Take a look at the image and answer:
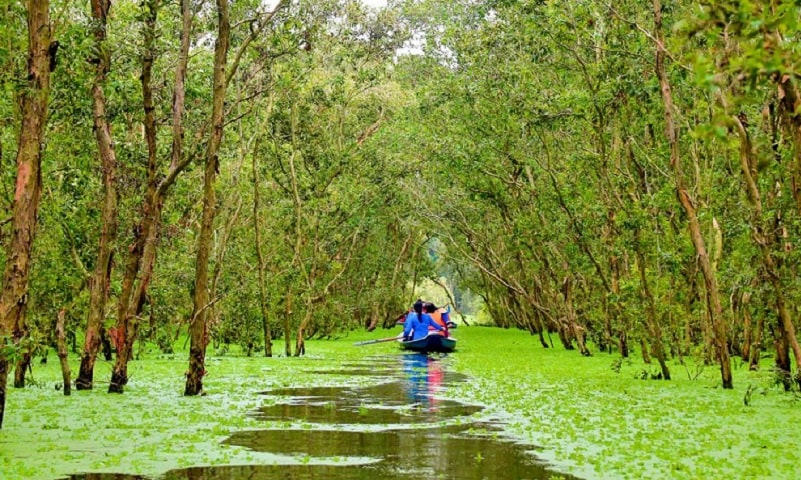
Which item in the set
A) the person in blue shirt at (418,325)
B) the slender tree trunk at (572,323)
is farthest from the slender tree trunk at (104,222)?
the person in blue shirt at (418,325)

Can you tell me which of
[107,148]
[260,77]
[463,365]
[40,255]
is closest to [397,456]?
[107,148]

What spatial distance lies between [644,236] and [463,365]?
8614 millimetres

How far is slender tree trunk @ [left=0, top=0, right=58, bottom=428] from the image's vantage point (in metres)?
10.4

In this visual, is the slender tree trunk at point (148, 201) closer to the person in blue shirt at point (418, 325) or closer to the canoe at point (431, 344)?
the canoe at point (431, 344)

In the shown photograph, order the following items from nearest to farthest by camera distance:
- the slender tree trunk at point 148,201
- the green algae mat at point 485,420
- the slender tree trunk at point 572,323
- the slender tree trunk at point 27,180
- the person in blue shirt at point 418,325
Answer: the green algae mat at point 485,420, the slender tree trunk at point 27,180, the slender tree trunk at point 148,201, the slender tree trunk at point 572,323, the person in blue shirt at point 418,325

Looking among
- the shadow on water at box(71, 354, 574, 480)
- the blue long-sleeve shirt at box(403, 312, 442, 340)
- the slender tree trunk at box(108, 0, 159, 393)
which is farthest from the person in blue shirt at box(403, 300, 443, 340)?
the slender tree trunk at box(108, 0, 159, 393)

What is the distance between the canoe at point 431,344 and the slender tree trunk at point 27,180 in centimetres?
2503

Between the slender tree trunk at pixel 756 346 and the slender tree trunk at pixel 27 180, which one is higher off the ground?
the slender tree trunk at pixel 27 180

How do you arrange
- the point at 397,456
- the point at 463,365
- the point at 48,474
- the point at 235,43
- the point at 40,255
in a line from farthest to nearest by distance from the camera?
the point at 463,365
the point at 235,43
the point at 40,255
the point at 397,456
the point at 48,474

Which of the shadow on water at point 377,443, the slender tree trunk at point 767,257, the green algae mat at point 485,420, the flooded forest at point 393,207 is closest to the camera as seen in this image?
the shadow on water at point 377,443

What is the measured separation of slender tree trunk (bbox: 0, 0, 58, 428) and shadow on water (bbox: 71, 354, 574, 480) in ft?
9.07

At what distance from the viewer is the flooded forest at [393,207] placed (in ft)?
32.8

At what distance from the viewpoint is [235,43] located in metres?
23.2

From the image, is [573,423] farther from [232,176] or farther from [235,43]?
[232,176]
